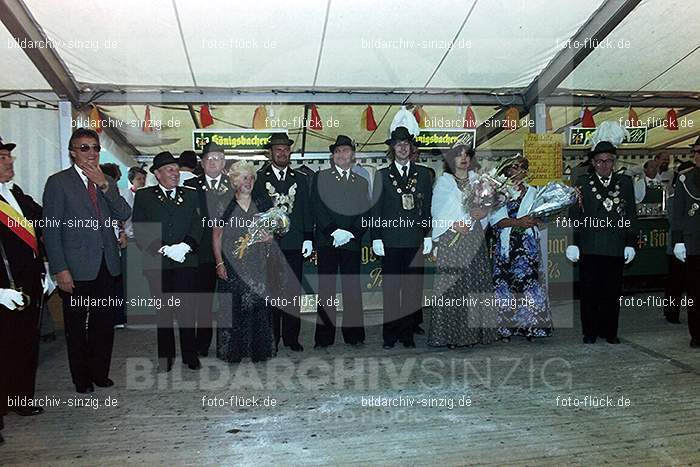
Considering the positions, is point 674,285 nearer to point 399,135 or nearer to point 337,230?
point 399,135

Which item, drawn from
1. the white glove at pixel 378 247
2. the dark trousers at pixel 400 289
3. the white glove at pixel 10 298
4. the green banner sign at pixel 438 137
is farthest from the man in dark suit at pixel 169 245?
the green banner sign at pixel 438 137

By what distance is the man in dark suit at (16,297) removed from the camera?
362 cm

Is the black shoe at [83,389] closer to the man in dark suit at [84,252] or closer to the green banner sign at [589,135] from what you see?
the man in dark suit at [84,252]

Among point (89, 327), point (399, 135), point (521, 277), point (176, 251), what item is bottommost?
point (89, 327)

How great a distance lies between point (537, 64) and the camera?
659cm

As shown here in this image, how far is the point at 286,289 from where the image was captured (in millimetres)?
5121

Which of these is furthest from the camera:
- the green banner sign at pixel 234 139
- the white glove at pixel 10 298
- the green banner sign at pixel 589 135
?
the green banner sign at pixel 589 135

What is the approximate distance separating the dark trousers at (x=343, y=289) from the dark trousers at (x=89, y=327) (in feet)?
6.08

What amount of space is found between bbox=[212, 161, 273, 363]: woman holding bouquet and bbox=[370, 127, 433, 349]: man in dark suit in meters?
1.14

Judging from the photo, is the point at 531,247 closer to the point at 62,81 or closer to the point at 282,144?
the point at 282,144

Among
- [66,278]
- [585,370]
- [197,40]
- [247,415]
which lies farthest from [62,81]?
[585,370]

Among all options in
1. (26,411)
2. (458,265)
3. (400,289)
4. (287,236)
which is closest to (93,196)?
(26,411)

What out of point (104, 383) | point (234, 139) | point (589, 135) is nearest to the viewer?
point (104, 383)

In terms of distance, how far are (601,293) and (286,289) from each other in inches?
115
